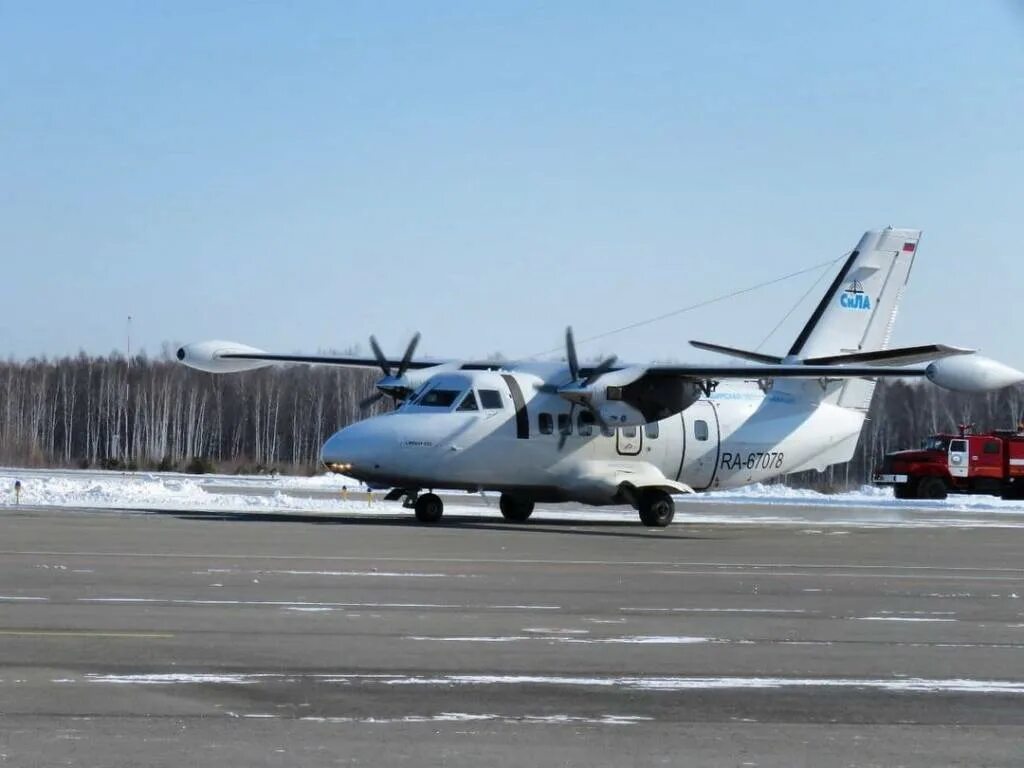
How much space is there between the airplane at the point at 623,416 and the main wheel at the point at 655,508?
25 mm

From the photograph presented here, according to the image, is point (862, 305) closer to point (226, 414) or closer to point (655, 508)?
point (655, 508)

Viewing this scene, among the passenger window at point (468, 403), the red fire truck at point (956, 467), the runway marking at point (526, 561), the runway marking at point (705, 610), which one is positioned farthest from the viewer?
the red fire truck at point (956, 467)

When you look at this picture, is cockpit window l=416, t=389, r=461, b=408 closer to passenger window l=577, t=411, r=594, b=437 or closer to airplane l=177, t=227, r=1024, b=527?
airplane l=177, t=227, r=1024, b=527

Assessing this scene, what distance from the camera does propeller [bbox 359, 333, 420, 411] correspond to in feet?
98.6

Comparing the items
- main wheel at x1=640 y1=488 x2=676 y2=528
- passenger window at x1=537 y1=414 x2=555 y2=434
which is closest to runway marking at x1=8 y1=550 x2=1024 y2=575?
passenger window at x1=537 y1=414 x2=555 y2=434

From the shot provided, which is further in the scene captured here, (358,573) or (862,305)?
(862,305)

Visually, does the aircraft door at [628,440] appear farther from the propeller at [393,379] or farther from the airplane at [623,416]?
the propeller at [393,379]

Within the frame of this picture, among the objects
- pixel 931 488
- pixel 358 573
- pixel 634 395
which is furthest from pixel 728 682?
pixel 931 488

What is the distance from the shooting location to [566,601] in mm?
14172

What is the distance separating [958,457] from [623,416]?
25341 millimetres

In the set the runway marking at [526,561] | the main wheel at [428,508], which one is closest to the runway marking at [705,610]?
the runway marking at [526,561]

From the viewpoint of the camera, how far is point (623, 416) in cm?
2886

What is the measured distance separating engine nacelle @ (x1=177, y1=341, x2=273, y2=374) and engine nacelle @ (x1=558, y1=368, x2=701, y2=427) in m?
8.14

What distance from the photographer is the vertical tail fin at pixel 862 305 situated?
33.8 meters
